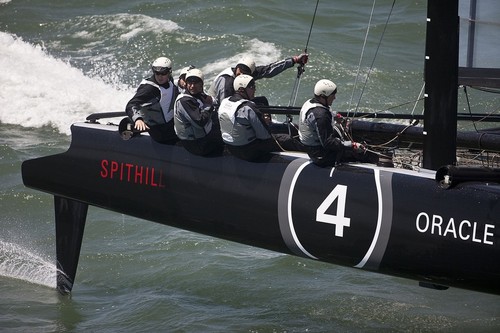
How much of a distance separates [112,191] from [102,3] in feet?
34.3

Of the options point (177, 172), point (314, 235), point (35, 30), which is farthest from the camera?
point (35, 30)

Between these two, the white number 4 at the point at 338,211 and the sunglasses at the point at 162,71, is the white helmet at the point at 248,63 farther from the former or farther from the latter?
the white number 4 at the point at 338,211

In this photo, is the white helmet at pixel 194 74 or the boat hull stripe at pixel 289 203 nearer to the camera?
the boat hull stripe at pixel 289 203

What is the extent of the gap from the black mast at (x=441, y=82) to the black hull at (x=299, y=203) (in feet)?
0.80

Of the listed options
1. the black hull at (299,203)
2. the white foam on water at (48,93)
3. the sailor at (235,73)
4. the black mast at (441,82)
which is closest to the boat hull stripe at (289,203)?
the black hull at (299,203)

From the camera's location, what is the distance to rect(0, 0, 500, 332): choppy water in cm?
739

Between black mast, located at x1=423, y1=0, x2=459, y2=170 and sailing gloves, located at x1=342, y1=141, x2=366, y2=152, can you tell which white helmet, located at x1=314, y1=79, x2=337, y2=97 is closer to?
sailing gloves, located at x1=342, y1=141, x2=366, y2=152

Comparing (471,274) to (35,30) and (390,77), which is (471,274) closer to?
(390,77)

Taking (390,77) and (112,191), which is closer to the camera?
(112,191)

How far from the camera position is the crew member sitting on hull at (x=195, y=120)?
6.78 meters

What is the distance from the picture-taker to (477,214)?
5.78 meters

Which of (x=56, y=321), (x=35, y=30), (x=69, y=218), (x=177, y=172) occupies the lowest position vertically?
(x=56, y=321)

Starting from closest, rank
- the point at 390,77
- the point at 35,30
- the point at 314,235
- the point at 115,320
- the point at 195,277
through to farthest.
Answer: the point at 314,235, the point at 115,320, the point at 195,277, the point at 390,77, the point at 35,30

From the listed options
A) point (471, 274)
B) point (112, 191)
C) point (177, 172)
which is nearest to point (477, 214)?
point (471, 274)
